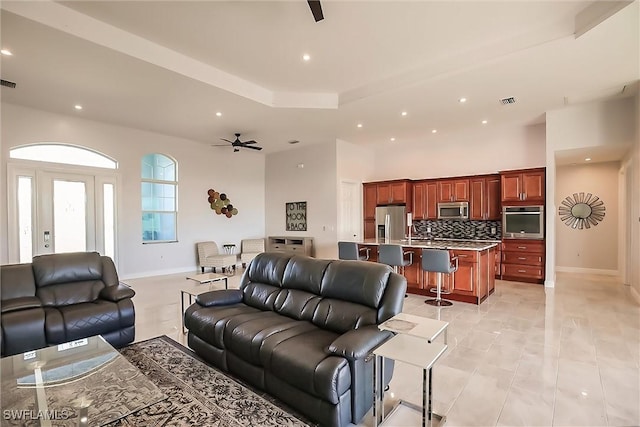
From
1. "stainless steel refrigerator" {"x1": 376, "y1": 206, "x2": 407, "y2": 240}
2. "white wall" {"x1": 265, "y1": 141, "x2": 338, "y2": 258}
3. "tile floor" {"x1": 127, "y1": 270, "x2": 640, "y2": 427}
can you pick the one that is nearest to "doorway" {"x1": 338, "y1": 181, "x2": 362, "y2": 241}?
"white wall" {"x1": 265, "y1": 141, "x2": 338, "y2": 258}

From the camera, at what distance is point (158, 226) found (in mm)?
7602

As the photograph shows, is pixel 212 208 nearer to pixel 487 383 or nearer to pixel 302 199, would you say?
pixel 302 199

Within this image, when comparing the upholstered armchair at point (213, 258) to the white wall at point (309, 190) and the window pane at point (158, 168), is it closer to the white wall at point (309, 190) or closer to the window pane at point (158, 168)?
the window pane at point (158, 168)

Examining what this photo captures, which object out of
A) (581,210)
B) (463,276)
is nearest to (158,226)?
(463,276)

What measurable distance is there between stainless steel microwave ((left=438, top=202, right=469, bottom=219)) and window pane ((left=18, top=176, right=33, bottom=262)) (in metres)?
8.56

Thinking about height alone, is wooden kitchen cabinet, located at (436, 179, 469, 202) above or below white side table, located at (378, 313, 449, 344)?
above

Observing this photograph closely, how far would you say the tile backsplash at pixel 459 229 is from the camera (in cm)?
714

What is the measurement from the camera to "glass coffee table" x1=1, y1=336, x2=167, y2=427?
67.5 inches

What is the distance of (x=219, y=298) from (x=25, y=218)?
5093 mm

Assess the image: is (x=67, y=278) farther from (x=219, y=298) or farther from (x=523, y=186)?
(x=523, y=186)

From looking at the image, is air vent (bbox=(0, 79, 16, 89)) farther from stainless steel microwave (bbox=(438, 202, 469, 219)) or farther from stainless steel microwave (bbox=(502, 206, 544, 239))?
stainless steel microwave (bbox=(502, 206, 544, 239))

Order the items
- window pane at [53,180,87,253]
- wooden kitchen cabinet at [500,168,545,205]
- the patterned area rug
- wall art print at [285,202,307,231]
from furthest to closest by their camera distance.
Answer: wall art print at [285,202,307,231] → wooden kitchen cabinet at [500,168,545,205] → window pane at [53,180,87,253] → the patterned area rug

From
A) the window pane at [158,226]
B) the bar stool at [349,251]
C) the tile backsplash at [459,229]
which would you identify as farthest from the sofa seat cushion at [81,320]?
the tile backsplash at [459,229]

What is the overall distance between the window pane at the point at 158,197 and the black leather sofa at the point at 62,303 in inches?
149
